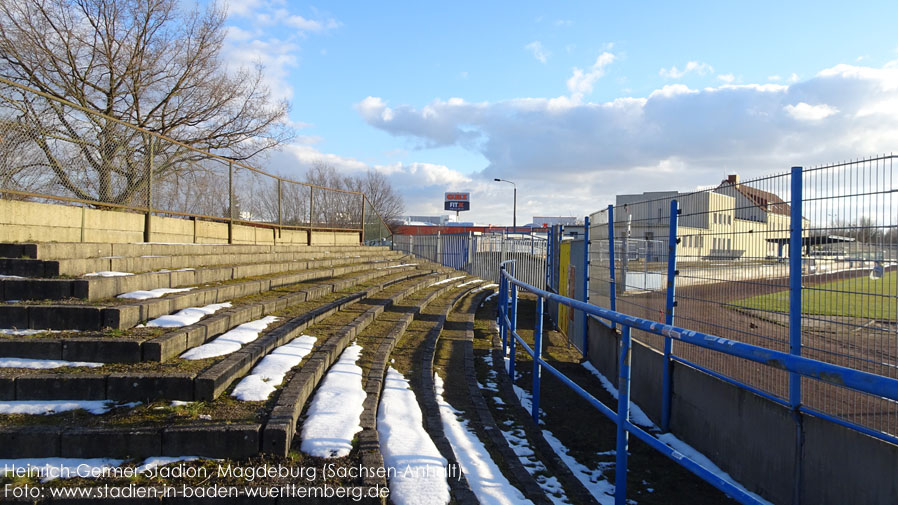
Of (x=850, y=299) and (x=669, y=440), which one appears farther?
(x=669, y=440)

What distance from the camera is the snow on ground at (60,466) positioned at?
2990 mm

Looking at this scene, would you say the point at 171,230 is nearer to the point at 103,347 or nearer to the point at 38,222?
the point at 38,222

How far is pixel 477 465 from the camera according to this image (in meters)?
3.57

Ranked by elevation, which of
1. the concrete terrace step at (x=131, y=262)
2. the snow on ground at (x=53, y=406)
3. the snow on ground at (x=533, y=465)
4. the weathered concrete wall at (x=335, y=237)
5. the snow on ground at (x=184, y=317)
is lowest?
the snow on ground at (x=533, y=465)

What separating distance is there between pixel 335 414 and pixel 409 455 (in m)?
0.70

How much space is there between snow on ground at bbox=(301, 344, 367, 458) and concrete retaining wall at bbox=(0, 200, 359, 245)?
13.8 feet

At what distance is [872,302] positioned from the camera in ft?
10.6

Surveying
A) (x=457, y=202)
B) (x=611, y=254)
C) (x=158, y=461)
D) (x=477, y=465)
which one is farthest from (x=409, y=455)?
(x=457, y=202)

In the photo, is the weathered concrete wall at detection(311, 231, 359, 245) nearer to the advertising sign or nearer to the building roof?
the building roof

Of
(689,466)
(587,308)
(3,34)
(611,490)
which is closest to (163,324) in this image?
→ (587,308)

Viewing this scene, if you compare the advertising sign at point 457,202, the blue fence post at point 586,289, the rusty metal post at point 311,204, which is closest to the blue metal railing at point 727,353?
the blue fence post at point 586,289

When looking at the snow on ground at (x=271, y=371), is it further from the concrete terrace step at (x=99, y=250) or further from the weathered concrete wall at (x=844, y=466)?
the weathered concrete wall at (x=844, y=466)

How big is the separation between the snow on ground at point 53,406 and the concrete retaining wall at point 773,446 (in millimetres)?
4411

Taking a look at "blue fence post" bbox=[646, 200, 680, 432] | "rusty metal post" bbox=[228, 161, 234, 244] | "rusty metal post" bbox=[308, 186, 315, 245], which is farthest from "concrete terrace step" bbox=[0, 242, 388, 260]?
"blue fence post" bbox=[646, 200, 680, 432]
